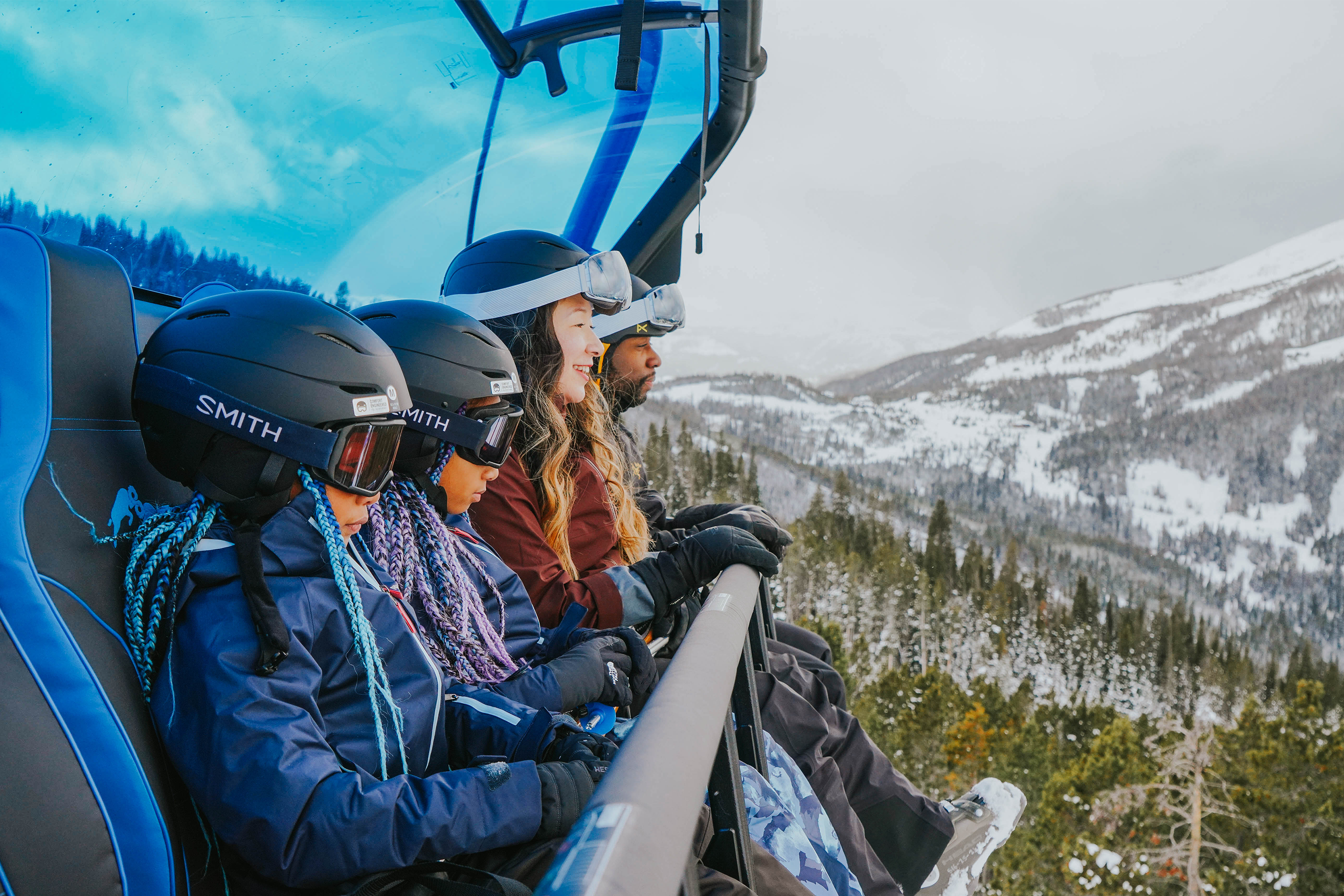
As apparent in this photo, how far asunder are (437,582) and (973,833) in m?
1.99

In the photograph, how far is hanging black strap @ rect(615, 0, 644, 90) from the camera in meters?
3.50

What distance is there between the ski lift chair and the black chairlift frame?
2.13 metres

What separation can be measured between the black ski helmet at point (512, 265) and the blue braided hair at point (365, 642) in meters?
1.59

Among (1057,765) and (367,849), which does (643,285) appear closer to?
(367,849)

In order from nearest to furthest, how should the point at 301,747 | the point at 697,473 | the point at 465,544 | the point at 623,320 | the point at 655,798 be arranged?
the point at 655,798 → the point at 301,747 → the point at 465,544 → the point at 623,320 → the point at 697,473

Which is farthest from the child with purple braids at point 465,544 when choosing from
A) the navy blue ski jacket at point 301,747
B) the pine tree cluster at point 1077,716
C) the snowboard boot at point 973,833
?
the pine tree cluster at point 1077,716

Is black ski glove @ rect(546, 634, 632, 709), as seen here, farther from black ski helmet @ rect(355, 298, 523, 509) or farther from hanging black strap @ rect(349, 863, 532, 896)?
hanging black strap @ rect(349, 863, 532, 896)

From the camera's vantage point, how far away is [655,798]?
883 mm

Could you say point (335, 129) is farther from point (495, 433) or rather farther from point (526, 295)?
point (495, 433)

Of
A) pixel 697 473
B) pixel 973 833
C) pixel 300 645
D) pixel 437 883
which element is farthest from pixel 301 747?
pixel 697 473

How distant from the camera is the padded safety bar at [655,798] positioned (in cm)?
77

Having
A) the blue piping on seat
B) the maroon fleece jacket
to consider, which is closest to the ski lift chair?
the blue piping on seat

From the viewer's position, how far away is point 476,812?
1562mm

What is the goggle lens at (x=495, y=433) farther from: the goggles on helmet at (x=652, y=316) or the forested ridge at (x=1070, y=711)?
the forested ridge at (x=1070, y=711)
